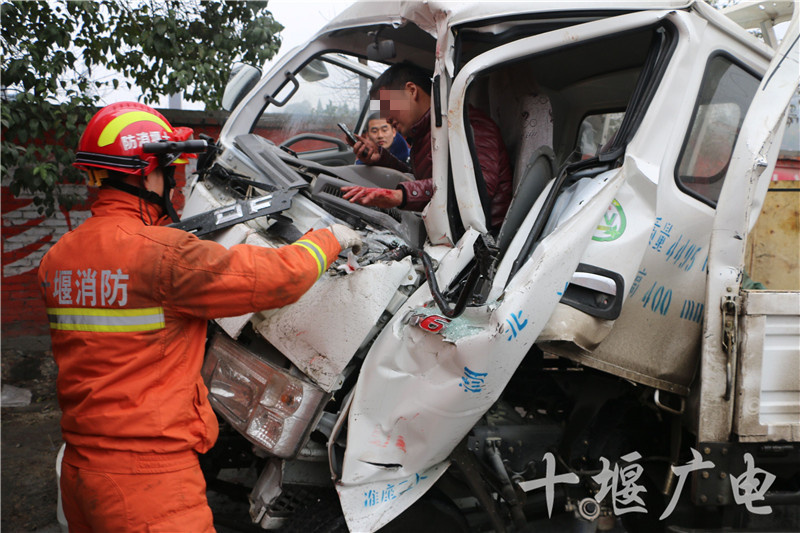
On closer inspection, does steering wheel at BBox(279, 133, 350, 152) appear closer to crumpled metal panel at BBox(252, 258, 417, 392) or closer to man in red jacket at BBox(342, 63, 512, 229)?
man in red jacket at BBox(342, 63, 512, 229)

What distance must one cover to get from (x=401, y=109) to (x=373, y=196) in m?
0.72

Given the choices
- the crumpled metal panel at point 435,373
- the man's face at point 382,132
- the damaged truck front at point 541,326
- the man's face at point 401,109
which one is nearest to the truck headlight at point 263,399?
the damaged truck front at point 541,326

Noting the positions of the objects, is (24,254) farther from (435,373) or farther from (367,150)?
(435,373)

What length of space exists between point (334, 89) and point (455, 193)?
1705mm

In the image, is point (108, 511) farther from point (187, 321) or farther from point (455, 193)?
point (455, 193)

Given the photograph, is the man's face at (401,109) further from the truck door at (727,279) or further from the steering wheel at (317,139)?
the truck door at (727,279)

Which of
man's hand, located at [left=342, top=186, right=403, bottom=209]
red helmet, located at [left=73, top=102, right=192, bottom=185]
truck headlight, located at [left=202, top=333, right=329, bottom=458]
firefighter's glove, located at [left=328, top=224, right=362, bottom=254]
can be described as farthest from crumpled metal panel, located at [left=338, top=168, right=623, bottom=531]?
red helmet, located at [left=73, top=102, right=192, bottom=185]

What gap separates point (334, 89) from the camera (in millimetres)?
3824

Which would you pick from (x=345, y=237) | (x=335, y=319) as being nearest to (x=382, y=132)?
(x=345, y=237)

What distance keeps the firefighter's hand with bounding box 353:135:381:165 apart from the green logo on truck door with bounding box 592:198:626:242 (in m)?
1.62

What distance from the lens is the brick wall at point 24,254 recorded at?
19.7 ft

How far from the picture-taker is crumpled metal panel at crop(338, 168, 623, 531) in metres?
2.01

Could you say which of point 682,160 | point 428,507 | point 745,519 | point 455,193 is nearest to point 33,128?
point 455,193

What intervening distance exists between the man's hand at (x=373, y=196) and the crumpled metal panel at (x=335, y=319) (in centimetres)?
43
